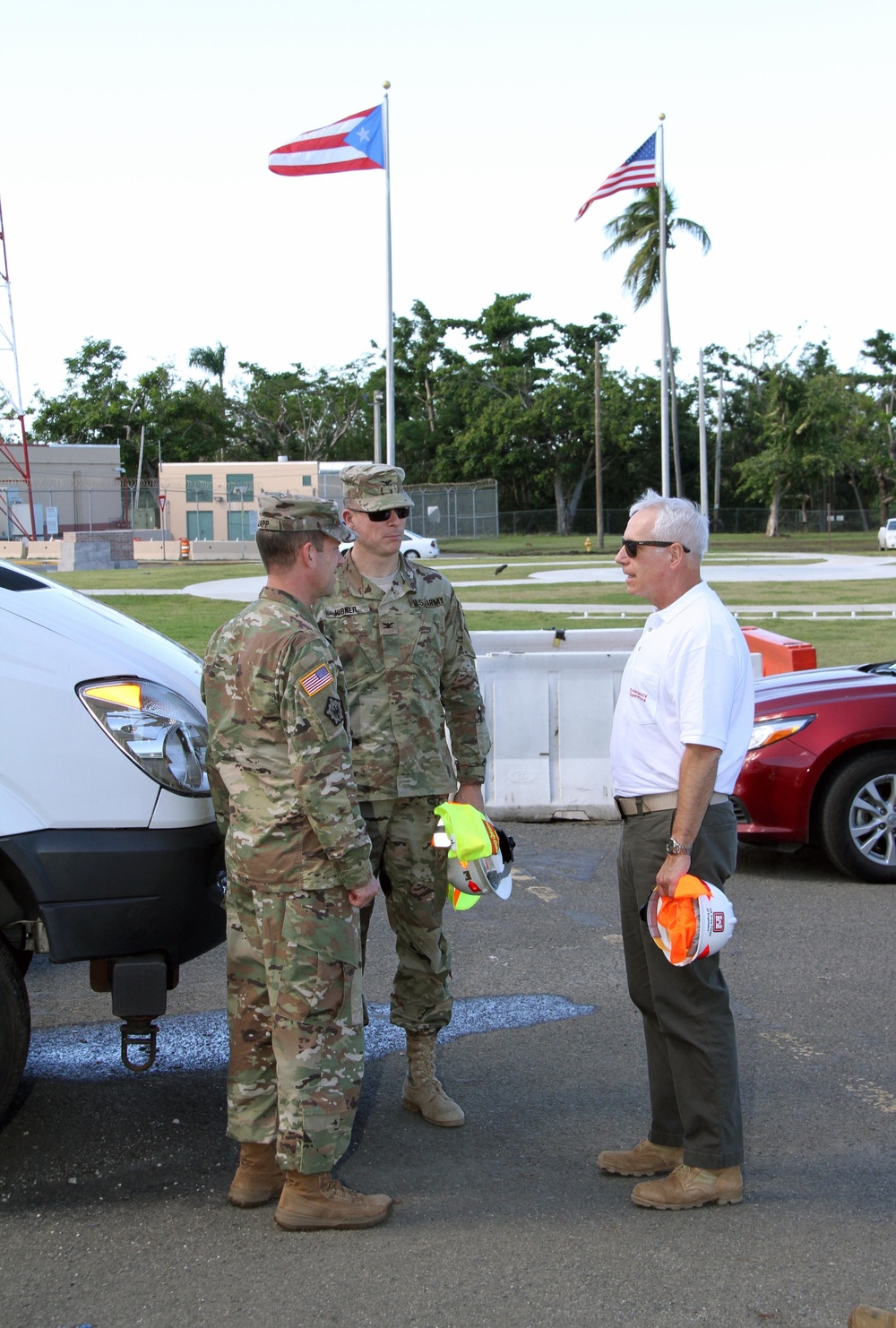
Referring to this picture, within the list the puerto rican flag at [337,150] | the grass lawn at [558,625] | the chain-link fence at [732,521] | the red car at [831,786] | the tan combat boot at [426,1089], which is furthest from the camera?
the chain-link fence at [732,521]

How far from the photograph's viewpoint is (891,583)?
1112 inches

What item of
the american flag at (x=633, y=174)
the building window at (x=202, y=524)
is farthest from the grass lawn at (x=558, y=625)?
the building window at (x=202, y=524)

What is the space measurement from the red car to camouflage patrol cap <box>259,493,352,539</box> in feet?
12.5

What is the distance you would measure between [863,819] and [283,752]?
13.9 ft

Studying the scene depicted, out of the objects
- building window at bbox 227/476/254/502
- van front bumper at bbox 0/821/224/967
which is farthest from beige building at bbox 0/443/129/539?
van front bumper at bbox 0/821/224/967

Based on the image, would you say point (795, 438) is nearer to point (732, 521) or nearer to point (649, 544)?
point (732, 521)

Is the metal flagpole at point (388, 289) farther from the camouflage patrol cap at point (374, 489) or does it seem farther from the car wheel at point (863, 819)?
the camouflage patrol cap at point (374, 489)

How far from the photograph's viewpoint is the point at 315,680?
10.1 ft

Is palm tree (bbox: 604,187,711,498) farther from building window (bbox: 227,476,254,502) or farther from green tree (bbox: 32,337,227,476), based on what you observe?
green tree (bbox: 32,337,227,476)

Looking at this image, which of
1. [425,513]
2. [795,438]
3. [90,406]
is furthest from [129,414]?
[795,438]

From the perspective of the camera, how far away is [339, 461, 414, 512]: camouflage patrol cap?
382cm

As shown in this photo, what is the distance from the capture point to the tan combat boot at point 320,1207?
3.21 m

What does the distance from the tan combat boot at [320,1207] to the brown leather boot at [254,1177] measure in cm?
11

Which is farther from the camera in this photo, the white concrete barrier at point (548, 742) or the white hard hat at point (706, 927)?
the white concrete barrier at point (548, 742)
